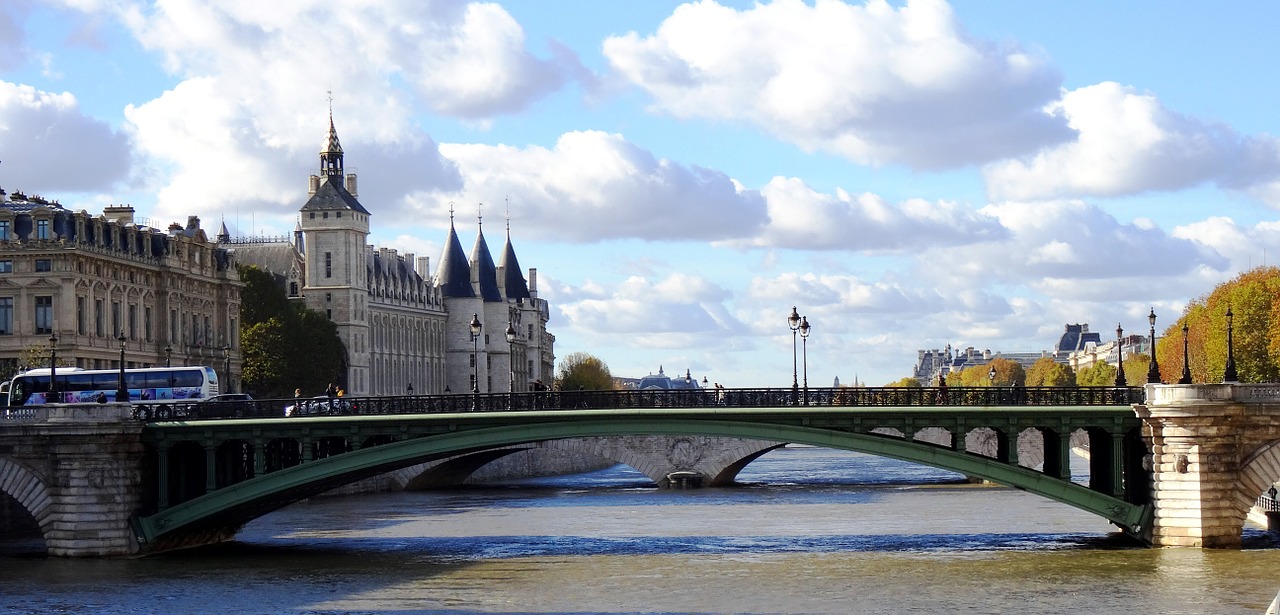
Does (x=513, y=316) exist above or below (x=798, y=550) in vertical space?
above

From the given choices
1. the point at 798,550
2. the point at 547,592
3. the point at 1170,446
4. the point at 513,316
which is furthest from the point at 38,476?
the point at 513,316

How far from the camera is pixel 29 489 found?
5928 cm

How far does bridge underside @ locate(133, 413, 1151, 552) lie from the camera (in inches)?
2194

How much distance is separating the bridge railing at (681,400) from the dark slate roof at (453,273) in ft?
431

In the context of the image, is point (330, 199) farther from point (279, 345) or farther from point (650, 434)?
point (650, 434)

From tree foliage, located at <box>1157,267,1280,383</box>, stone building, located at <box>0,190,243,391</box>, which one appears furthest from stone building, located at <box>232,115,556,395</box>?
tree foliage, located at <box>1157,267,1280,383</box>

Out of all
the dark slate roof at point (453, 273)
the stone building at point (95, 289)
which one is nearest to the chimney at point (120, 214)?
the stone building at point (95, 289)

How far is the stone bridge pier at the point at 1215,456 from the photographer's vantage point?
5444 centimetres

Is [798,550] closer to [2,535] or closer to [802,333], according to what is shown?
[802,333]

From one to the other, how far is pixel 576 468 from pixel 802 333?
57.8m

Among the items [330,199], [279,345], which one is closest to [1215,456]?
[279,345]

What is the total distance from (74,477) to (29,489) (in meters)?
1.43

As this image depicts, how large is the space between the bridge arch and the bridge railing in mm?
3365

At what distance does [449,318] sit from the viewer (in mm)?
193000
